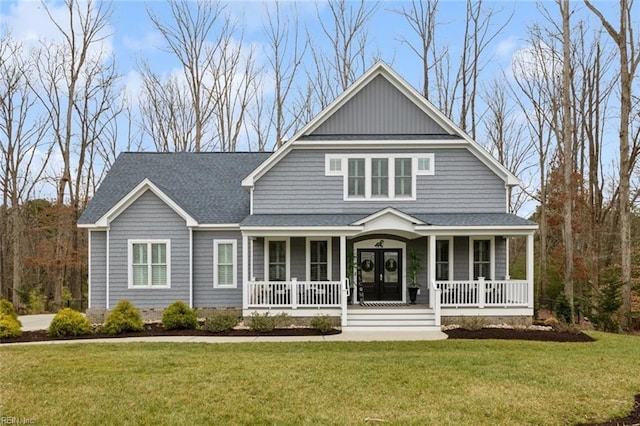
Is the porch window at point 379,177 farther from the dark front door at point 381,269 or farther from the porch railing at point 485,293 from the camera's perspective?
the porch railing at point 485,293

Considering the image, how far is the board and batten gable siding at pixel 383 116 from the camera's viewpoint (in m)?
17.2

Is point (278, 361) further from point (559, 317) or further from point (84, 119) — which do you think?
point (84, 119)

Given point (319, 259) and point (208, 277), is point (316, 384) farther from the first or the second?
point (208, 277)

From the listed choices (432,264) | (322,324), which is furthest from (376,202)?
(322,324)

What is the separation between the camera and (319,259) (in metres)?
17.5

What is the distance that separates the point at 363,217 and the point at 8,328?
1061 centimetres

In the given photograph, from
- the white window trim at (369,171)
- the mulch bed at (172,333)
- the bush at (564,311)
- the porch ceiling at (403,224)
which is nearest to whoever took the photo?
the mulch bed at (172,333)

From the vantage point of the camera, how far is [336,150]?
17.1 metres

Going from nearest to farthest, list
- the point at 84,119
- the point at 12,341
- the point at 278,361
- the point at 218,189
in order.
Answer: the point at 278,361 < the point at 12,341 < the point at 218,189 < the point at 84,119

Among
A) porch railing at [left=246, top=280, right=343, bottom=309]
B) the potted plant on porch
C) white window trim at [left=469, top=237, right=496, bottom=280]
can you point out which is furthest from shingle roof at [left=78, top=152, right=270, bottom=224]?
white window trim at [left=469, top=237, right=496, bottom=280]

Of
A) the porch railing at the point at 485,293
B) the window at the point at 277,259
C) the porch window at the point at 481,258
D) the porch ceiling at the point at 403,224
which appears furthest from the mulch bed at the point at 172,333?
the porch window at the point at 481,258

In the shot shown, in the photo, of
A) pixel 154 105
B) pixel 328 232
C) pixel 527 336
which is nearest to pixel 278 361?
pixel 328 232

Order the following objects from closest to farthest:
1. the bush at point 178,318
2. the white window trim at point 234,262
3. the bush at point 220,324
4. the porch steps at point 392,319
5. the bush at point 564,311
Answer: the bush at point 220,324
the bush at point 178,318
the porch steps at point 392,319
the bush at point 564,311
the white window trim at point 234,262

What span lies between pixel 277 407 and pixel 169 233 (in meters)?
11.1
